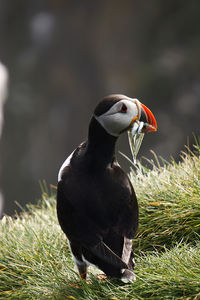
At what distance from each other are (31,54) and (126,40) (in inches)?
88.8

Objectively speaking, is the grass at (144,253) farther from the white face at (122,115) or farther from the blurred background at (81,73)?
the blurred background at (81,73)

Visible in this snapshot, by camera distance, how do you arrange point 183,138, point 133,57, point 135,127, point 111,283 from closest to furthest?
point 135,127 → point 111,283 → point 183,138 → point 133,57

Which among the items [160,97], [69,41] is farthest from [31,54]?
[160,97]

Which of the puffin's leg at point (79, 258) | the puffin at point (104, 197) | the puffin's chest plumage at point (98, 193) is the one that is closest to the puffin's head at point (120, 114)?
the puffin at point (104, 197)

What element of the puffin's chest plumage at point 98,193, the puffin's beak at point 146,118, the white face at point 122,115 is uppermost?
the white face at point 122,115

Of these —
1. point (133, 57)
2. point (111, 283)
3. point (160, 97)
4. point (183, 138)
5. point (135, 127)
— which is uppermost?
point (135, 127)

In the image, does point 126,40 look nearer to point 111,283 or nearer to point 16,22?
point 16,22

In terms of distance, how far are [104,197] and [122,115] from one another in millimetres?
415

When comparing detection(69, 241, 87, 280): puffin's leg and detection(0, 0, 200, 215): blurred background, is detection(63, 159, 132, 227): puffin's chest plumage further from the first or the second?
detection(0, 0, 200, 215): blurred background

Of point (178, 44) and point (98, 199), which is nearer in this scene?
point (98, 199)

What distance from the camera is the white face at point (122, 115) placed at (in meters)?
2.05

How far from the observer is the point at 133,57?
30.5 ft

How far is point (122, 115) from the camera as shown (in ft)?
6.77

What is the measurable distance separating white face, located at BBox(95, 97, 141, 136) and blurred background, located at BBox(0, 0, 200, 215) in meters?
6.29
